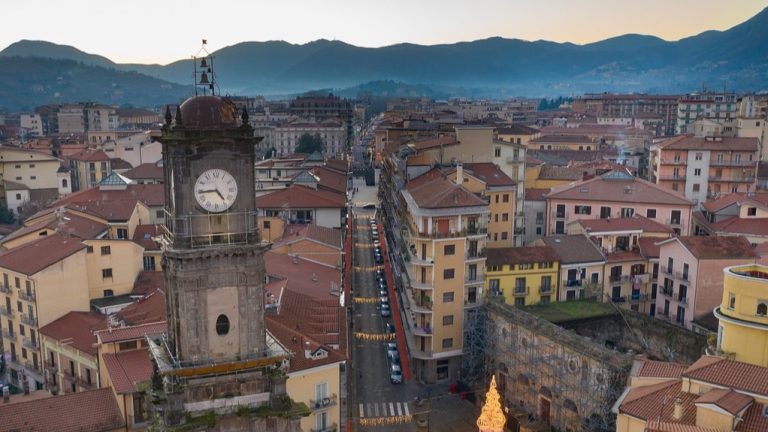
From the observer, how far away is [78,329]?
1832 inches

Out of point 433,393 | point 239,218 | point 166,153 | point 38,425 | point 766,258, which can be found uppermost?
Result: point 166,153

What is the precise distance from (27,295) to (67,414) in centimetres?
1869

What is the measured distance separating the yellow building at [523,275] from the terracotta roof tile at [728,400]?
25.7 meters

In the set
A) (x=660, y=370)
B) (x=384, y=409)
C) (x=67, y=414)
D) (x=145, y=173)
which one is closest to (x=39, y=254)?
(x=67, y=414)

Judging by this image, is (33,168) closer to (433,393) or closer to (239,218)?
(433,393)

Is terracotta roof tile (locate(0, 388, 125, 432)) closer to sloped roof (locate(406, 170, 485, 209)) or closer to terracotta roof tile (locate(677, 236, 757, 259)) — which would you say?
sloped roof (locate(406, 170, 485, 209))

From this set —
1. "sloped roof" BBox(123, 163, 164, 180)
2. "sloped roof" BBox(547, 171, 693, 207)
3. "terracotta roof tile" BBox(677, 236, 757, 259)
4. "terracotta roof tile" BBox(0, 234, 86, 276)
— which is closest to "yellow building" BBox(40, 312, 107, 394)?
"terracotta roof tile" BBox(0, 234, 86, 276)

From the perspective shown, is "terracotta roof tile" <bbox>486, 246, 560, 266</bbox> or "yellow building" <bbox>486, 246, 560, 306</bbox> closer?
"yellow building" <bbox>486, 246, 560, 306</bbox>

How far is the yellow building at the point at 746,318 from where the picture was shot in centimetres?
3472

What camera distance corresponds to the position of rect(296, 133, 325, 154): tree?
157875 mm

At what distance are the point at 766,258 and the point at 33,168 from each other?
91.1m

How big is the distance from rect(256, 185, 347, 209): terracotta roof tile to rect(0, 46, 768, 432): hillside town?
33 centimetres

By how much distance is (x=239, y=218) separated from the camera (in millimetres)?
23766

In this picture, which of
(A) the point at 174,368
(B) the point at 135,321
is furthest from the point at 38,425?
(A) the point at 174,368
